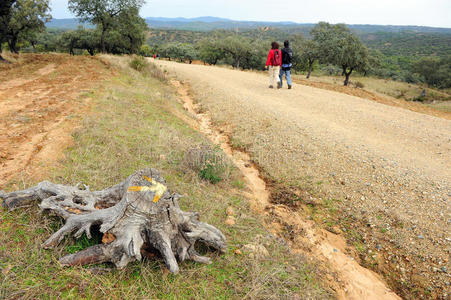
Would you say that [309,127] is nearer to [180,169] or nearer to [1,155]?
[180,169]

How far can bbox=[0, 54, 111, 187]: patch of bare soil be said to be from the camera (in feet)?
14.9

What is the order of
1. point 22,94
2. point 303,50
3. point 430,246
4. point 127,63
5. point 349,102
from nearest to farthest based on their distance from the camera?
point 430,246, point 22,94, point 349,102, point 127,63, point 303,50

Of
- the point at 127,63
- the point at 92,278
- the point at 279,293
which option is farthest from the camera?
the point at 127,63

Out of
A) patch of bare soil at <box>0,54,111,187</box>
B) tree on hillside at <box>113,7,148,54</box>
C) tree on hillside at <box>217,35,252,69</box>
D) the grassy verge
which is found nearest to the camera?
the grassy verge

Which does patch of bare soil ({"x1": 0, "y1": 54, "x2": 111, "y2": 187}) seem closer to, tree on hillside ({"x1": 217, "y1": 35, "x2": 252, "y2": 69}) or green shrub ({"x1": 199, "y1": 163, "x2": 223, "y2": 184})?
green shrub ({"x1": 199, "y1": 163, "x2": 223, "y2": 184})

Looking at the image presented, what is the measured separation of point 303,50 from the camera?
27.9 m

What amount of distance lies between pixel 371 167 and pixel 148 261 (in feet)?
18.1

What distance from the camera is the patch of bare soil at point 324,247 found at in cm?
379

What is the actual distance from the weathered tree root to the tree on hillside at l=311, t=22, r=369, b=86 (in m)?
24.0


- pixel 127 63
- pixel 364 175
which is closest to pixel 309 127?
pixel 364 175

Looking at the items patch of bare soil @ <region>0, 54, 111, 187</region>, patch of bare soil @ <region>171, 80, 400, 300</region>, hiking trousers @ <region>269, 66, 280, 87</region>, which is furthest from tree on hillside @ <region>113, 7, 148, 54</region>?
patch of bare soil @ <region>171, 80, 400, 300</region>

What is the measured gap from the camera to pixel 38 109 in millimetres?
6918

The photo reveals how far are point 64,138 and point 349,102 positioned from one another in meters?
11.3

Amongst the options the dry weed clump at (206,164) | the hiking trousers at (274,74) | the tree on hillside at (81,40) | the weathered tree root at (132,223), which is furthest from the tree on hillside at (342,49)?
the tree on hillside at (81,40)
